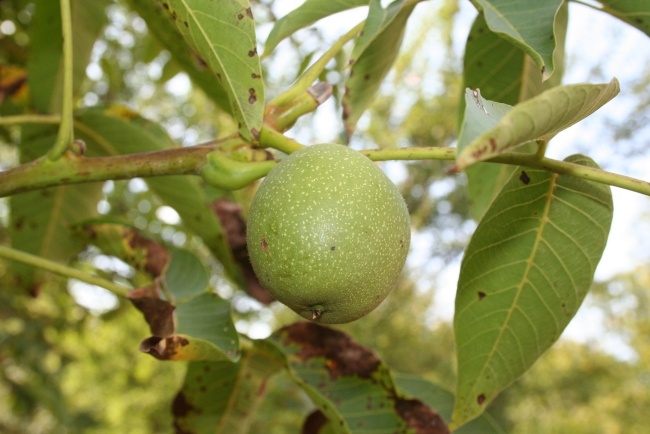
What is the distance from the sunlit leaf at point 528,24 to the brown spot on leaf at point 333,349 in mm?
588

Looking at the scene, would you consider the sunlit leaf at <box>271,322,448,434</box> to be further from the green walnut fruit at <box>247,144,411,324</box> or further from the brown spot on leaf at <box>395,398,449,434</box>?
Answer: the green walnut fruit at <box>247,144,411,324</box>

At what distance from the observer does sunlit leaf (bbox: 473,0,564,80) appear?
79cm

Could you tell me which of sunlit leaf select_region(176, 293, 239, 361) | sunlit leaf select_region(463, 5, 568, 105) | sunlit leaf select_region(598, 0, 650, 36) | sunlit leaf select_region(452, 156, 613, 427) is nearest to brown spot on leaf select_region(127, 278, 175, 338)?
sunlit leaf select_region(176, 293, 239, 361)

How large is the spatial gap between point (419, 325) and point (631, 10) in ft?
25.2

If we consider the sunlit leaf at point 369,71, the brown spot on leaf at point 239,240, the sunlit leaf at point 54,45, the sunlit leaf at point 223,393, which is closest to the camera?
the sunlit leaf at point 369,71

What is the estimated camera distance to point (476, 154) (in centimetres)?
52

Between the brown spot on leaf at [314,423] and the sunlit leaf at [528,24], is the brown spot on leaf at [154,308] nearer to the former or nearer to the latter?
the brown spot on leaf at [314,423]

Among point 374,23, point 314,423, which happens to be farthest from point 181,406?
point 374,23

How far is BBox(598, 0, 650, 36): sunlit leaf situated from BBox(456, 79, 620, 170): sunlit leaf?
0.42 meters

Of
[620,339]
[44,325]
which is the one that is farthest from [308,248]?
[620,339]

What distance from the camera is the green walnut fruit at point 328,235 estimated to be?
762mm

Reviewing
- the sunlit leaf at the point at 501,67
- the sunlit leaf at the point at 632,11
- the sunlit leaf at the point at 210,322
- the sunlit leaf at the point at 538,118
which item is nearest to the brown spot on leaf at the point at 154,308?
the sunlit leaf at the point at 210,322

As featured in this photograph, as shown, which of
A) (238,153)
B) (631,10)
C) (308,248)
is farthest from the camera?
(631,10)

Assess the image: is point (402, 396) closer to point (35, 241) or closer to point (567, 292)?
point (567, 292)
